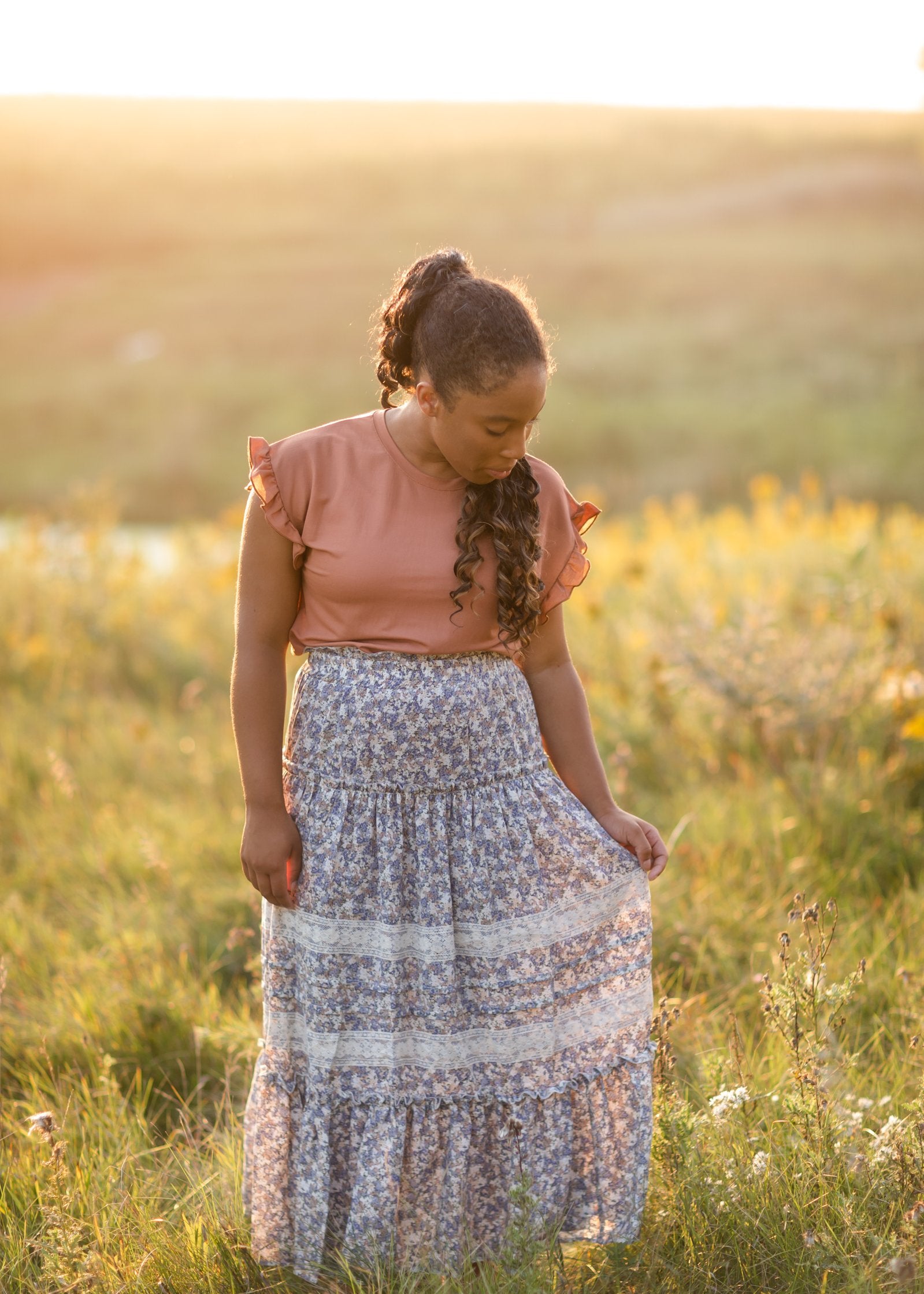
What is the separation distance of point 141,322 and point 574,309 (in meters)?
10.6

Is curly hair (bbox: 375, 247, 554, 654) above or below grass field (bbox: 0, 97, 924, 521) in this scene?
below

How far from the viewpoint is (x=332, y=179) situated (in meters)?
41.8

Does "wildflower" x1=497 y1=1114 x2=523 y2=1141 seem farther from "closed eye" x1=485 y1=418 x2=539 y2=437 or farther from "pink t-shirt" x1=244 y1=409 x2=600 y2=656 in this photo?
"closed eye" x1=485 y1=418 x2=539 y2=437

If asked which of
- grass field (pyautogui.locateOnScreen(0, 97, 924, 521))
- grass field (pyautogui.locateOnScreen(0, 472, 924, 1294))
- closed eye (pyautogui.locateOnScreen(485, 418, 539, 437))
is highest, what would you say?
grass field (pyautogui.locateOnScreen(0, 97, 924, 521))

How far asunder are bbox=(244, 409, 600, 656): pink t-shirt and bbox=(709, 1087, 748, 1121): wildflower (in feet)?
2.79

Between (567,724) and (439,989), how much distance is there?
0.48 meters

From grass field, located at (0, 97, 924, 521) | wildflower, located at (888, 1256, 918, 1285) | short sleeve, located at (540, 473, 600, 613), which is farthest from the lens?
grass field, located at (0, 97, 924, 521)

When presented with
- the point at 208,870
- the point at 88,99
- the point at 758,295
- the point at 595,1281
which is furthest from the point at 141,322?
the point at 595,1281

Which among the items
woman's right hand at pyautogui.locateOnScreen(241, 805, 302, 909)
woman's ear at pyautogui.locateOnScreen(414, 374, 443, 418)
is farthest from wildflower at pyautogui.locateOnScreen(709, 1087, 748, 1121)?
woman's ear at pyautogui.locateOnScreen(414, 374, 443, 418)

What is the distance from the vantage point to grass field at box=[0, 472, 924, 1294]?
190cm

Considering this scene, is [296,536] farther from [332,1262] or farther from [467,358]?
[332,1262]

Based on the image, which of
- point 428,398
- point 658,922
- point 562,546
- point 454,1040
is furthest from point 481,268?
point 454,1040

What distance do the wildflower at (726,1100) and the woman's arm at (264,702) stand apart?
0.77 metres

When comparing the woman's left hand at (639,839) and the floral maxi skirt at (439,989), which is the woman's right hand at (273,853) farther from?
the woman's left hand at (639,839)
